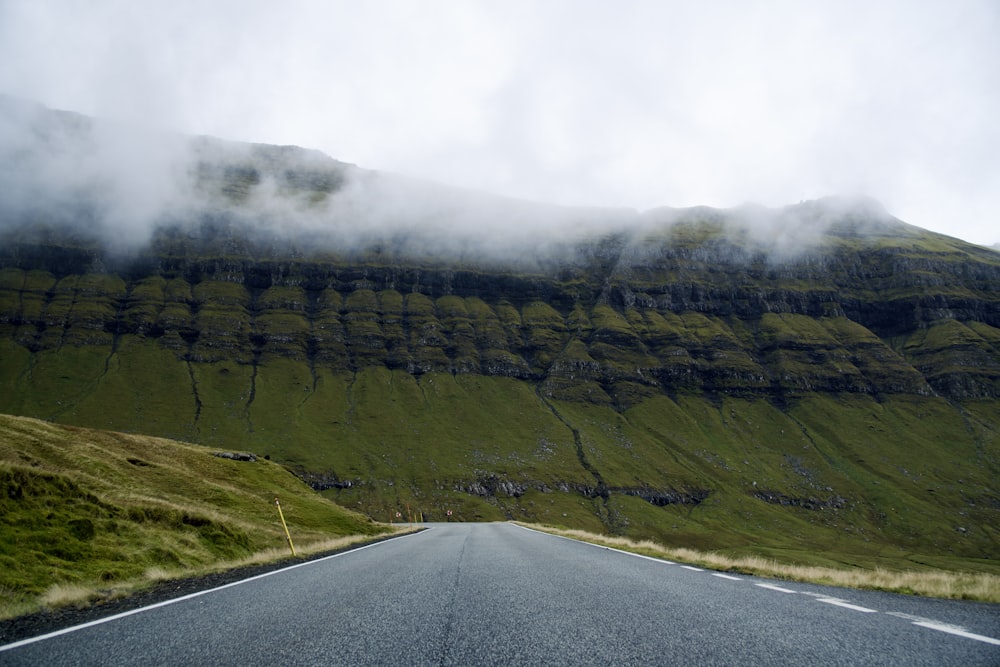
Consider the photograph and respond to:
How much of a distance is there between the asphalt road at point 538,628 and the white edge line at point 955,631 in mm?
28

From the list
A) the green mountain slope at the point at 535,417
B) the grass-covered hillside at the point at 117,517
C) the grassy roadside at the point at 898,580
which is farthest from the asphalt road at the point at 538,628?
the green mountain slope at the point at 535,417

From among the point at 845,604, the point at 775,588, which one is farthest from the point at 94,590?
the point at 845,604

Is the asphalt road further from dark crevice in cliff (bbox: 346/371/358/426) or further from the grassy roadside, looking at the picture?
dark crevice in cliff (bbox: 346/371/358/426)

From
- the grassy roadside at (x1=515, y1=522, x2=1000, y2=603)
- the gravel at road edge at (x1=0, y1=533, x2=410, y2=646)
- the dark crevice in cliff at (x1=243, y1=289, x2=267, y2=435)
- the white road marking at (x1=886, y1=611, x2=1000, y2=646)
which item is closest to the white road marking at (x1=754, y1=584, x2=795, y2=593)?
the white road marking at (x1=886, y1=611, x2=1000, y2=646)

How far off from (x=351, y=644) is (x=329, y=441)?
5775 inches

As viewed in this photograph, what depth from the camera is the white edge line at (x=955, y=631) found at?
4.73m

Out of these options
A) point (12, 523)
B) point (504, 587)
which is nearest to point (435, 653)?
point (504, 587)

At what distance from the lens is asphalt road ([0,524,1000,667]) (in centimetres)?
445

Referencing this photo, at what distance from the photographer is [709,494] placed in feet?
447

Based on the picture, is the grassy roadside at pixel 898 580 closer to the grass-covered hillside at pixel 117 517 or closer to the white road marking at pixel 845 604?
the white road marking at pixel 845 604

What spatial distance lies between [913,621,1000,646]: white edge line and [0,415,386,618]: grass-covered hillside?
1227 centimetres

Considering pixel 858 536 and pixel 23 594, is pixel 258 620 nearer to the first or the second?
pixel 23 594

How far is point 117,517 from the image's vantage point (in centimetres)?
1623

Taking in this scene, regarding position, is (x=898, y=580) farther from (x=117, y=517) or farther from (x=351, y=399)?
(x=351, y=399)
